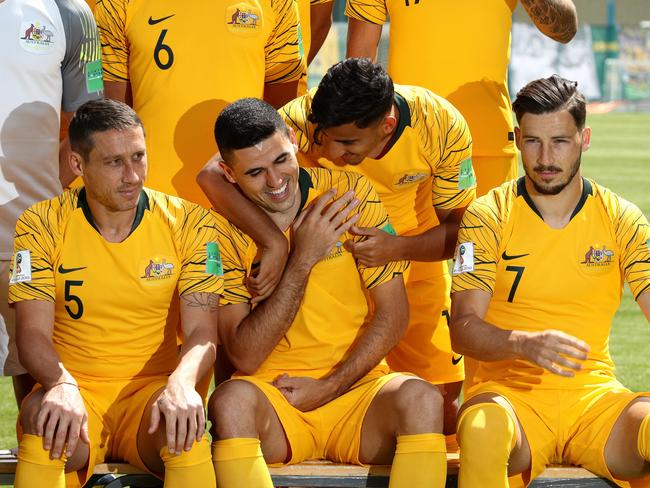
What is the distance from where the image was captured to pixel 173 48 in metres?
5.12

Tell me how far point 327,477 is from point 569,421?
88cm

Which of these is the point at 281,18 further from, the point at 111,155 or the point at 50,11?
the point at 111,155

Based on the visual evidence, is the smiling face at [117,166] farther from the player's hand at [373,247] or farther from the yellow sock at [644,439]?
the yellow sock at [644,439]

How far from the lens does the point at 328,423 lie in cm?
432

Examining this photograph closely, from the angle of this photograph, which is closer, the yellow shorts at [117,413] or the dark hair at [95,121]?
the yellow shorts at [117,413]

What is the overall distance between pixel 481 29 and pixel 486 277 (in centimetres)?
168

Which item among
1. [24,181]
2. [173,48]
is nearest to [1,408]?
[24,181]

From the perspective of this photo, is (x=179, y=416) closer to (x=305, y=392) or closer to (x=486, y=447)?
(x=305, y=392)

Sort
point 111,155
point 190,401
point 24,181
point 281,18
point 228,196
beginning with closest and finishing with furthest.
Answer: point 190,401 → point 111,155 → point 228,196 → point 24,181 → point 281,18

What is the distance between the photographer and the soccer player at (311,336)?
4031mm

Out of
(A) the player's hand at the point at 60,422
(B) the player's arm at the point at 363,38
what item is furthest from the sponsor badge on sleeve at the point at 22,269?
(B) the player's arm at the point at 363,38

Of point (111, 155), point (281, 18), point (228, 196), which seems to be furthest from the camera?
point (281, 18)

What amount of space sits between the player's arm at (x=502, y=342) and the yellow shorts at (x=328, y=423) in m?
0.33

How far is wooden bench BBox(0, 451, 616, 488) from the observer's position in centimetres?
407
